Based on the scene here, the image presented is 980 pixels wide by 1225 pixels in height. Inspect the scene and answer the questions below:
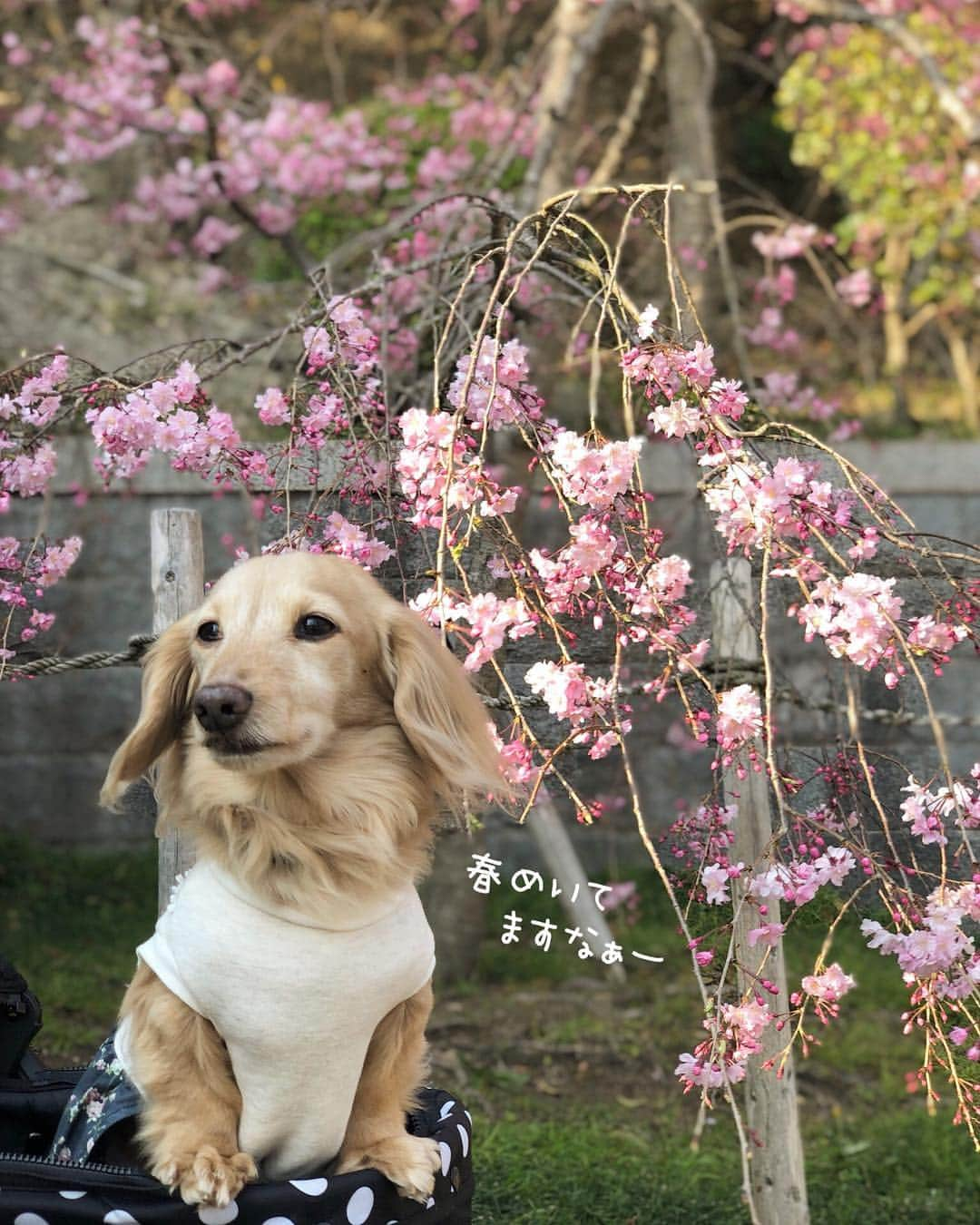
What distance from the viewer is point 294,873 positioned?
6.72 feet

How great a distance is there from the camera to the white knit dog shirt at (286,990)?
197 cm

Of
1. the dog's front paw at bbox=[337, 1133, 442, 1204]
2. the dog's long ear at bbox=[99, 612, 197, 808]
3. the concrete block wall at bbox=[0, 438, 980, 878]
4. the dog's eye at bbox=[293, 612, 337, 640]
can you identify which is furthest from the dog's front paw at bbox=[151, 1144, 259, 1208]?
the concrete block wall at bbox=[0, 438, 980, 878]

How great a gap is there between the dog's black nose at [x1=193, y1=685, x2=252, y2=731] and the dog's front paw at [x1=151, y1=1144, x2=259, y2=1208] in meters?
0.60

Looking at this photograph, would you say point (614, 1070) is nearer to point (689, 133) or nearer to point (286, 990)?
point (286, 990)

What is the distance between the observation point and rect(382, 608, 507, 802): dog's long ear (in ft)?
6.84

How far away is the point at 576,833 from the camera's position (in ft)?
18.6

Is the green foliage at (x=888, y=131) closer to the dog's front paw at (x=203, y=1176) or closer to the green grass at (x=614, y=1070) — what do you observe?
the green grass at (x=614, y=1070)

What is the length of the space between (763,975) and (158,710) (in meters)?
1.24

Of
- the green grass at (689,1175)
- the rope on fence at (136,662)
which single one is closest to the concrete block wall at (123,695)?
the green grass at (689,1175)

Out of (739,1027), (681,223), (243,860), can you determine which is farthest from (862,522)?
(681,223)

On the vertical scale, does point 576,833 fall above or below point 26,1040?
below

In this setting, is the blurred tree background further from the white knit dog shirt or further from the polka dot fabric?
the polka dot fabric

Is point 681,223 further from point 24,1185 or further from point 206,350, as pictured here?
point 24,1185

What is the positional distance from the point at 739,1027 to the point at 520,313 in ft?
6.59
